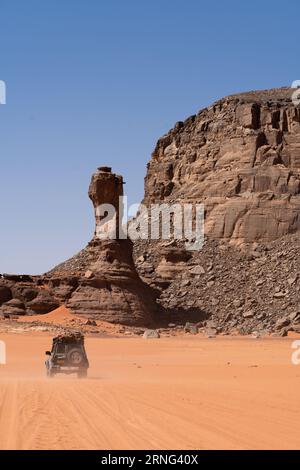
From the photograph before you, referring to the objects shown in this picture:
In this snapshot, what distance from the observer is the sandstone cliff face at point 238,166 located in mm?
78375

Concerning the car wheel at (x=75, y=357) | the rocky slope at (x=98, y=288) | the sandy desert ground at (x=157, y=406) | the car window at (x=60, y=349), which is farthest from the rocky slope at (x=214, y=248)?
the car window at (x=60, y=349)

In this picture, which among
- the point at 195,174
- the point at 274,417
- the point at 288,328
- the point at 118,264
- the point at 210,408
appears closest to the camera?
the point at 274,417

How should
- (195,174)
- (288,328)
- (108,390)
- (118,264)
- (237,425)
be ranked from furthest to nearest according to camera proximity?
(195,174)
(118,264)
(288,328)
(108,390)
(237,425)


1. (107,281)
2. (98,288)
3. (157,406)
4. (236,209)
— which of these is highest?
(236,209)

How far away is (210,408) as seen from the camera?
13664mm

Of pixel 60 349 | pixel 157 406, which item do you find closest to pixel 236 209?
pixel 60 349

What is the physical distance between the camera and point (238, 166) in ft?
277

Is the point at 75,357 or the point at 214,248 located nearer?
the point at 75,357

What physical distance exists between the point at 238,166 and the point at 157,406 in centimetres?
7245

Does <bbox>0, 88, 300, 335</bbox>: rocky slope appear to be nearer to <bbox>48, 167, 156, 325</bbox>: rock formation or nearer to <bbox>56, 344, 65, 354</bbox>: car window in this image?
<bbox>48, 167, 156, 325</bbox>: rock formation

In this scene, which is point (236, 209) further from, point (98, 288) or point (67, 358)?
point (67, 358)
